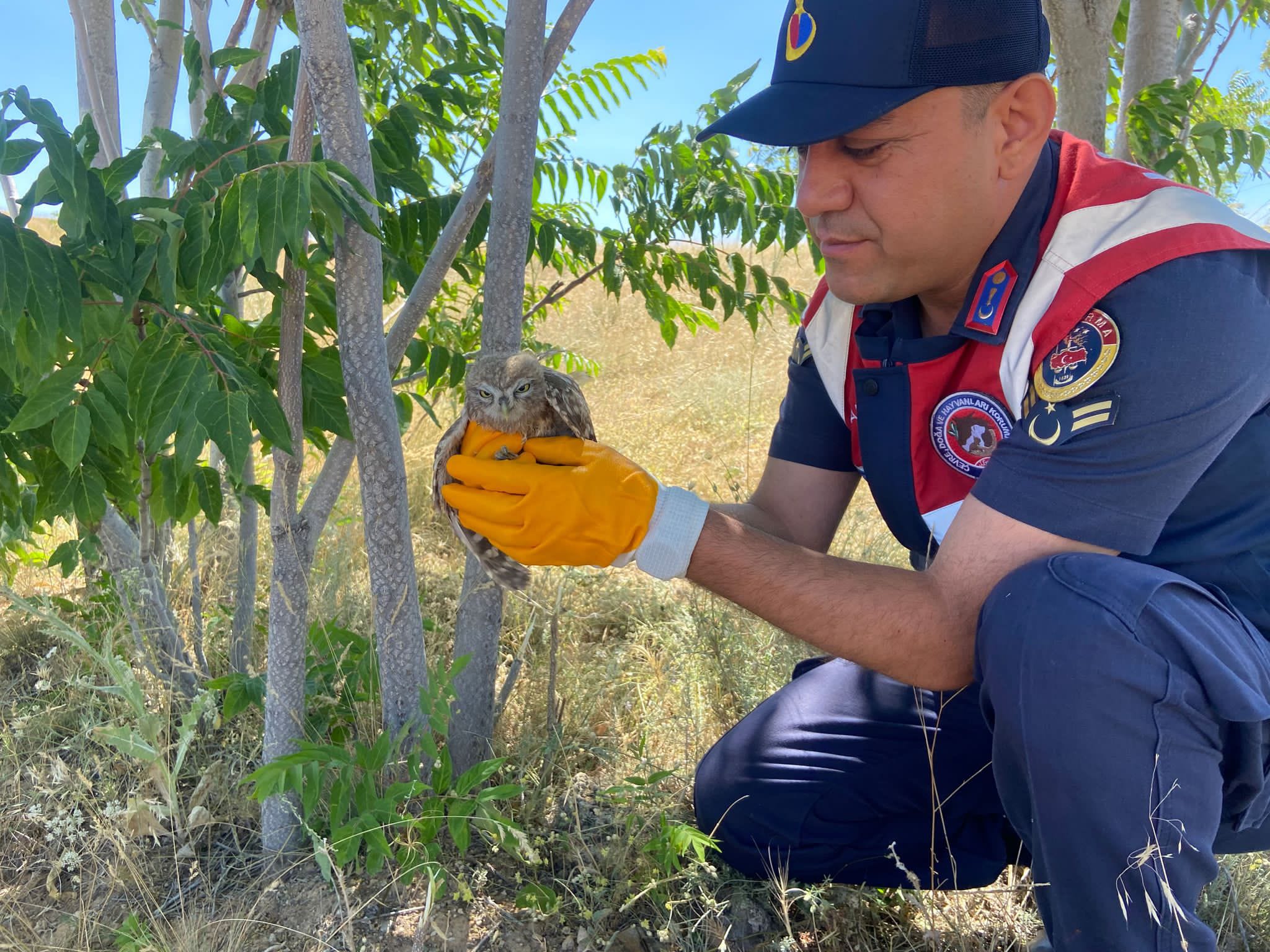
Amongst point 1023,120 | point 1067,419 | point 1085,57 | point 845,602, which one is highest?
point 1085,57

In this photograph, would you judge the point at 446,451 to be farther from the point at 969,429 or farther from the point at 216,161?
the point at 969,429

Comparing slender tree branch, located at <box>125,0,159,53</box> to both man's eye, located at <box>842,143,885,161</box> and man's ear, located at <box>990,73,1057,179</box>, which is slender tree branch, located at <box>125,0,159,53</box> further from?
man's ear, located at <box>990,73,1057,179</box>

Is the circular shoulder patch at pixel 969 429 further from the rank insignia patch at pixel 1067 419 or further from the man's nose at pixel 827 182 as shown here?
the man's nose at pixel 827 182

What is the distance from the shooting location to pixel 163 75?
300cm

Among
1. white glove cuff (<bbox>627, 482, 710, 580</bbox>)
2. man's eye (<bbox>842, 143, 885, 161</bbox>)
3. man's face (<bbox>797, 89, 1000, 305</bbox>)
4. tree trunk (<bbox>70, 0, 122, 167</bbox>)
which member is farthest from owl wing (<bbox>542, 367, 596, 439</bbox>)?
tree trunk (<bbox>70, 0, 122, 167</bbox>)

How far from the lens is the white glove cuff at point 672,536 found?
196cm

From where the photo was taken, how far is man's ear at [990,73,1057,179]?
1.94m

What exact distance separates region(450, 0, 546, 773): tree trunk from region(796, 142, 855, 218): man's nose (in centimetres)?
69

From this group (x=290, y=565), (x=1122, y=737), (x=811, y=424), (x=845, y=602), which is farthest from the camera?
(x=811, y=424)

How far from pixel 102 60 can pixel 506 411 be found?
1960 millimetres

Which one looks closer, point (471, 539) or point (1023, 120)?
point (1023, 120)

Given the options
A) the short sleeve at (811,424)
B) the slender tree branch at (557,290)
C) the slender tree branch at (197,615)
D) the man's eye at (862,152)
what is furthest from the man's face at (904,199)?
the slender tree branch at (197,615)

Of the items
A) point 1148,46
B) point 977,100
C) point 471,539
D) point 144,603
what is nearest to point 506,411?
point 471,539

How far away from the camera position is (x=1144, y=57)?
3.79 m
